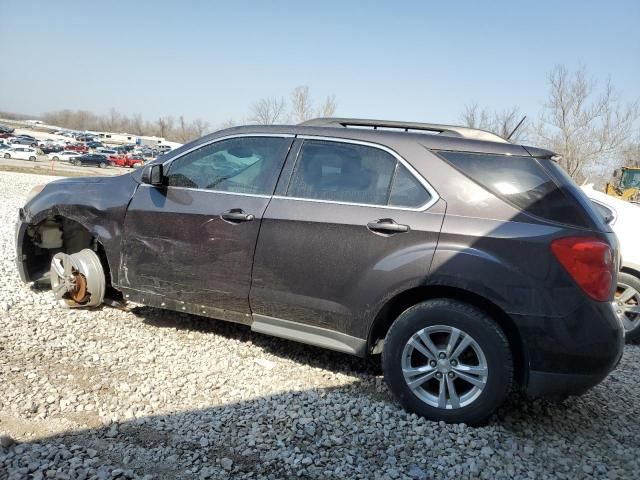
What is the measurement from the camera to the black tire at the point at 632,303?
5.16m

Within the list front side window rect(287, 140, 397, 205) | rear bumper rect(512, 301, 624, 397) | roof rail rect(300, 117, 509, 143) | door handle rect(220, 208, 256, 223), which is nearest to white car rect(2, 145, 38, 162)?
door handle rect(220, 208, 256, 223)

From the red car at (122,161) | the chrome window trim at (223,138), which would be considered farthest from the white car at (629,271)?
the red car at (122,161)

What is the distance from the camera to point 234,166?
387 centimetres

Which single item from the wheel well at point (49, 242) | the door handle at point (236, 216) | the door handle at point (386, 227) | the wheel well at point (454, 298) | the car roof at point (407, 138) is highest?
the car roof at point (407, 138)

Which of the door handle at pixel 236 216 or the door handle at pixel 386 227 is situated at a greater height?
the door handle at pixel 386 227

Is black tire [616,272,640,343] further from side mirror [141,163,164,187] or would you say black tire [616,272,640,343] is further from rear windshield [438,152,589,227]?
side mirror [141,163,164,187]

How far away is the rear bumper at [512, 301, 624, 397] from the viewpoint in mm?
2812

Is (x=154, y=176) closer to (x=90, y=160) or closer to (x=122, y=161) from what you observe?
(x=90, y=160)

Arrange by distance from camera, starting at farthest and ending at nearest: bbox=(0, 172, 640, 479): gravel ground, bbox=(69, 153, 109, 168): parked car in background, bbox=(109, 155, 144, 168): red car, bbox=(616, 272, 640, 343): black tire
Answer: bbox=(109, 155, 144, 168): red car < bbox=(69, 153, 109, 168): parked car in background < bbox=(616, 272, 640, 343): black tire < bbox=(0, 172, 640, 479): gravel ground

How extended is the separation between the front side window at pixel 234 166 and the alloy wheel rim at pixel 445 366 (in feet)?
5.10

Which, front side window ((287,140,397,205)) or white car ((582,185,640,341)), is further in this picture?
white car ((582,185,640,341))

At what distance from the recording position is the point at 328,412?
3.13m

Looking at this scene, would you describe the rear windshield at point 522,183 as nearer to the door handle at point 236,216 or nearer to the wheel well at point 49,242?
the door handle at point 236,216

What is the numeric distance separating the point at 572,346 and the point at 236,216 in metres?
2.38
